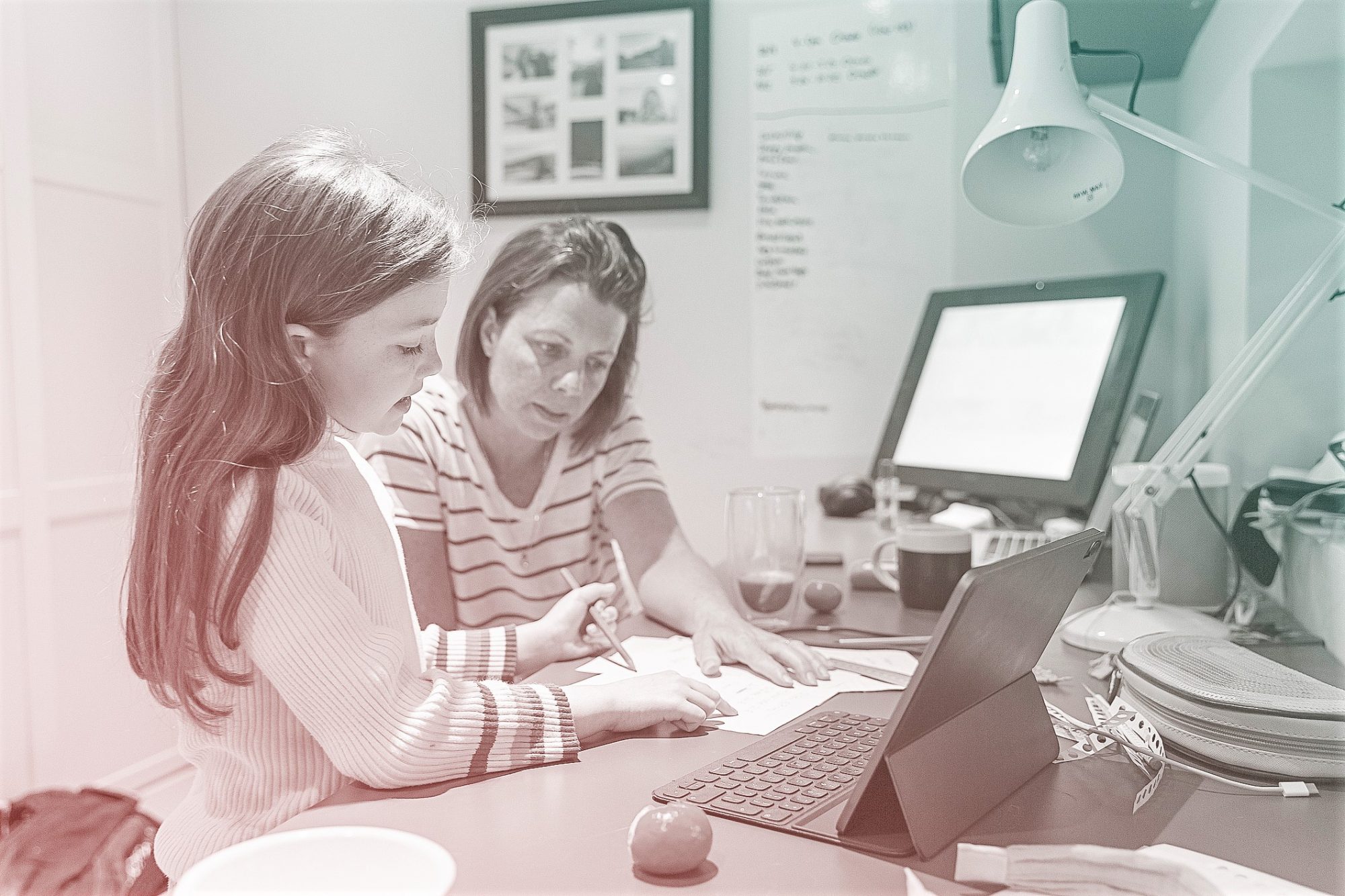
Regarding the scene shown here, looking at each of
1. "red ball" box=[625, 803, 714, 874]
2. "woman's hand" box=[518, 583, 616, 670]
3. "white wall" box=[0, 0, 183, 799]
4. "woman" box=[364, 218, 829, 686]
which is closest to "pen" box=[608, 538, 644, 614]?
"woman" box=[364, 218, 829, 686]

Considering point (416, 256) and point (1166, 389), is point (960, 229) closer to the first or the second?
point (1166, 389)

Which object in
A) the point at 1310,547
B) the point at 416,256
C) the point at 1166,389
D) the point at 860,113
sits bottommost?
the point at 1310,547

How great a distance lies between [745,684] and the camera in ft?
2.99

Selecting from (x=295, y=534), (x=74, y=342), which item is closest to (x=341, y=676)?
(x=295, y=534)

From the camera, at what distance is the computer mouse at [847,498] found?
72.7 inches

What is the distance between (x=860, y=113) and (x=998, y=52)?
43 cm

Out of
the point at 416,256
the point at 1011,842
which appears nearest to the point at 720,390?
the point at 416,256

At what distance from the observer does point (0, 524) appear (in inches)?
74.6

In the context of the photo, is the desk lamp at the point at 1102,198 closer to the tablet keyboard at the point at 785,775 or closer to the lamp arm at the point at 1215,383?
the lamp arm at the point at 1215,383

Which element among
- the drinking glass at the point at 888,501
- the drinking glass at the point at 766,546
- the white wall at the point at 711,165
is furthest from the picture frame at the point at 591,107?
the drinking glass at the point at 766,546

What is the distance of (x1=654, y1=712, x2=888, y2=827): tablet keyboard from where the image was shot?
617 mm

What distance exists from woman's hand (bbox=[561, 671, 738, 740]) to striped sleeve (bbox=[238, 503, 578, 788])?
0.08 metres

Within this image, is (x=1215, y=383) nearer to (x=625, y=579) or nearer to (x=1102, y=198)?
(x=1102, y=198)

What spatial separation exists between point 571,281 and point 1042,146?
0.59 m
